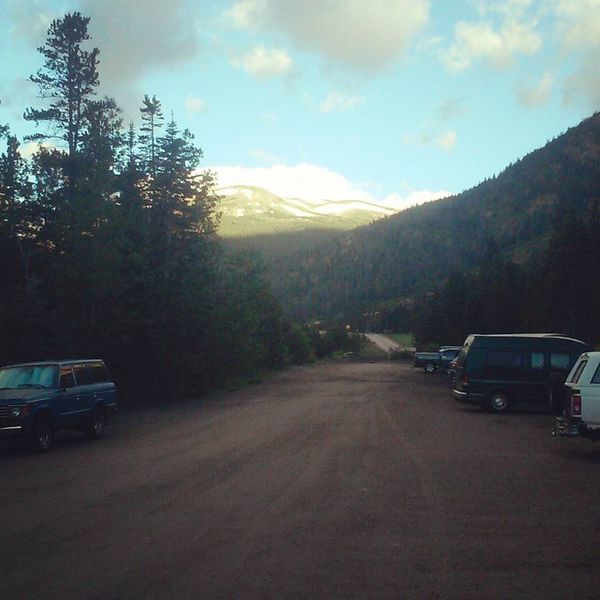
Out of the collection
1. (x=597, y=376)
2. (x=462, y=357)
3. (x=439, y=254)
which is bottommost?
(x=462, y=357)

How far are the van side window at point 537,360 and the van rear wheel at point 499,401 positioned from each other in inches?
53.9

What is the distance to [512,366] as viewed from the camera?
23.7m

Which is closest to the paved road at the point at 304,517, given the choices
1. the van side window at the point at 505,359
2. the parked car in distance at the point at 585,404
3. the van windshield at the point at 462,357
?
the parked car in distance at the point at 585,404

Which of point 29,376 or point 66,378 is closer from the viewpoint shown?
point 29,376

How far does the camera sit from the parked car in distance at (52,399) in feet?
49.7

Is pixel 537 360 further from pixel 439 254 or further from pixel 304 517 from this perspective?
pixel 439 254

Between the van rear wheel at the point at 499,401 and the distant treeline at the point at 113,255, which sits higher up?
the distant treeline at the point at 113,255

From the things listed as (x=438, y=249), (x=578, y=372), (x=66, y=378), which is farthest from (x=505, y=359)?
(x=438, y=249)

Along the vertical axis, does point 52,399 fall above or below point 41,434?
above

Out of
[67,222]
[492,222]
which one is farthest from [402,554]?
[492,222]

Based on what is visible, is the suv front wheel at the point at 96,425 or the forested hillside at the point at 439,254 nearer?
the suv front wheel at the point at 96,425

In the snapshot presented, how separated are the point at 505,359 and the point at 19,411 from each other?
15671 millimetres

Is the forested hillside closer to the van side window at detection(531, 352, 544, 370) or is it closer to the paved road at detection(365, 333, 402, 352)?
the paved road at detection(365, 333, 402, 352)

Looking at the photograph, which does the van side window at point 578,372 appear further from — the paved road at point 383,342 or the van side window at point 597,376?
the paved road at point 383,342
